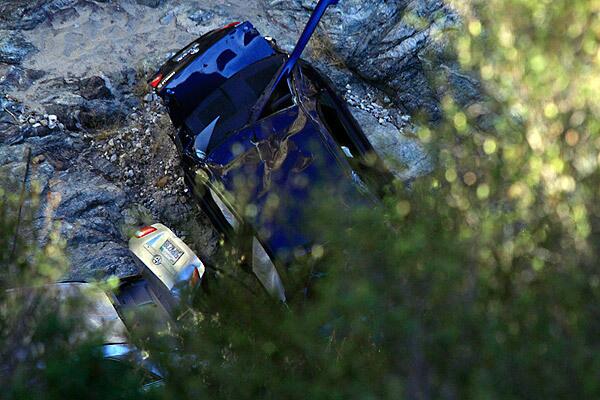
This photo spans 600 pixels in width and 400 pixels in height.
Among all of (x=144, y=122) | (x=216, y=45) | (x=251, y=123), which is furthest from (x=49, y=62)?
(x=251, y=123)

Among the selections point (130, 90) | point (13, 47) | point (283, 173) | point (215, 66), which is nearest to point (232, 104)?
point (215, 66)

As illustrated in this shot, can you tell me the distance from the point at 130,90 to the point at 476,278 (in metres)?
5.68

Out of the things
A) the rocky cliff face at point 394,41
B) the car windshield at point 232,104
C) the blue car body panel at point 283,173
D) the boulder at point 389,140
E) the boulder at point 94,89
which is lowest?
the boulder at point 389,140

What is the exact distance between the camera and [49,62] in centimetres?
773

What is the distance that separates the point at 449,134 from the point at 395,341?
1371 millimetres

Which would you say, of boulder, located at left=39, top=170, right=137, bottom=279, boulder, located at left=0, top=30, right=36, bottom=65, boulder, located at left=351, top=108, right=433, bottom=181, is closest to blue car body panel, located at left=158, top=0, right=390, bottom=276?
boulder, located at left=351, top=108, right=433, bottom=181

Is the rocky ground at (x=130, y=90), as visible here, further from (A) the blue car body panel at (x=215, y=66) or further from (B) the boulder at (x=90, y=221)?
(A) the blue car body panel at (x=215, y=66)

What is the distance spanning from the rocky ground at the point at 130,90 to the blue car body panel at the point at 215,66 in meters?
0.98

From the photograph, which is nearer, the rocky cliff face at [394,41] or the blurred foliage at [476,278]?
the blurred foliage at [476,278]

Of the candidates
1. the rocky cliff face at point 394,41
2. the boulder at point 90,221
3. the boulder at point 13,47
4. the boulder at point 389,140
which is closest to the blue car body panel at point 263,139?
the boulder at point 389,140

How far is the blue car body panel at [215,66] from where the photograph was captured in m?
6.62

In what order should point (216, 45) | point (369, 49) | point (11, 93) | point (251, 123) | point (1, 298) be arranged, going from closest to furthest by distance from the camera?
point (1, 298), point (251, 123), point (216, 45), point (11, 93), point (369, 49)

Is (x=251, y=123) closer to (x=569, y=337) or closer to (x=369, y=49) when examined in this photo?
(x=369, y=49)

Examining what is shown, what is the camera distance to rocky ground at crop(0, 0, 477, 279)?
689 centimetres
